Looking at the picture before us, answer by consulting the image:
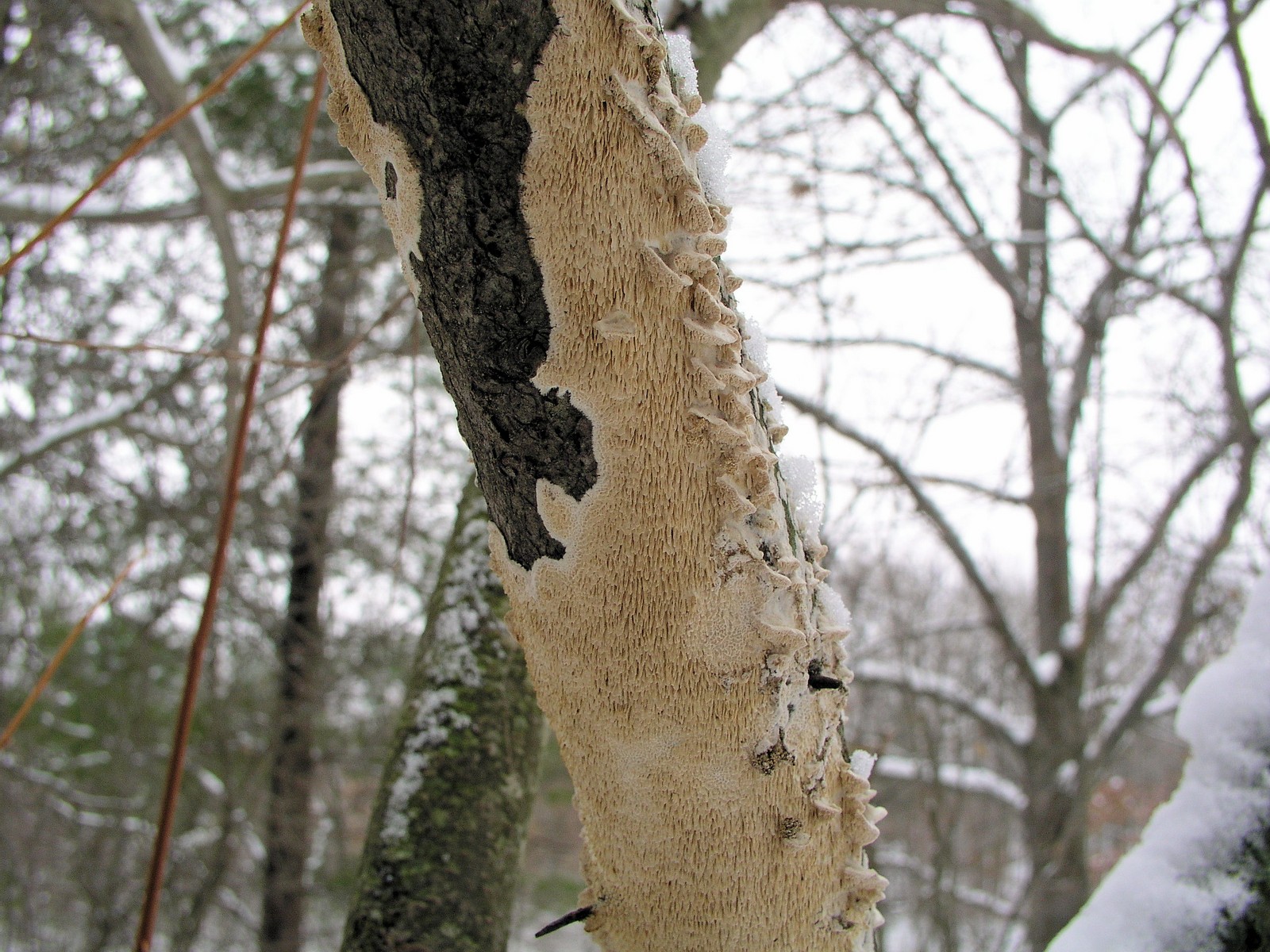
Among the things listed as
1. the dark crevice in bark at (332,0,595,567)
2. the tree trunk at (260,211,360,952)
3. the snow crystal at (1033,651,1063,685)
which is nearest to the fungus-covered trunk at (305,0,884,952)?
the dark crevice in bark at (332,0,595,567)

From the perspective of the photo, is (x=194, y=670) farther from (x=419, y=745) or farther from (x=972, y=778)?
(x=972, y=778)

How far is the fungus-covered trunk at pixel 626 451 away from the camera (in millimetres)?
579

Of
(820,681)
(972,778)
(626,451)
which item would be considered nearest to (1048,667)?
(972,778)

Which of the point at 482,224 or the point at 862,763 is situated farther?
the point at 862,763

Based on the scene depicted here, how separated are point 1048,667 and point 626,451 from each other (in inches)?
207

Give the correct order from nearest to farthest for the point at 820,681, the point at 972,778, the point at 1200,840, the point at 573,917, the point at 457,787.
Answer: the point at 820,681
the point at 573,917
the point at 1200,840
the point at 457,787
the point at 972,778

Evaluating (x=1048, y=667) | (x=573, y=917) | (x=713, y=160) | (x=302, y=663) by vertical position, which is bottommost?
(x=573, y=917)

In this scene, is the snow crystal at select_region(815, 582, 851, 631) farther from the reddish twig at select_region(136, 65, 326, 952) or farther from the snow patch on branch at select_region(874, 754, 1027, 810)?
the snow patch on branch at select_region(874, 754, 1027, 810)

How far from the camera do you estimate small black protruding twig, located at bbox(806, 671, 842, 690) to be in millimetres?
761

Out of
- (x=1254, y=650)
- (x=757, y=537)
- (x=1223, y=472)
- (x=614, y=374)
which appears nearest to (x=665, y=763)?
(x=757, y=537)

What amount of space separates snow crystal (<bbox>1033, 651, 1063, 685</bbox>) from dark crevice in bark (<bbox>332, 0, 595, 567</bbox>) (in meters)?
5.03

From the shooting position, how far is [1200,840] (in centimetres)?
110

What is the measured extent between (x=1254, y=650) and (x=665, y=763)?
0.98 meters

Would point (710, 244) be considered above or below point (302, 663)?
below
